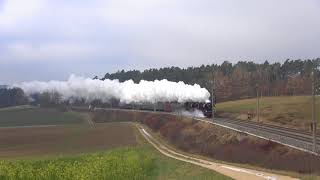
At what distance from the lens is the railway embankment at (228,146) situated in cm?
5828

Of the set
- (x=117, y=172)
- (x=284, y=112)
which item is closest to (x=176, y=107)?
(x=284, y=112)

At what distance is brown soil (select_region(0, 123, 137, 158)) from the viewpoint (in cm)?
9354

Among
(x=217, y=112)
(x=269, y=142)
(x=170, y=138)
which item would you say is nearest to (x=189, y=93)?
(x=217, y=112)

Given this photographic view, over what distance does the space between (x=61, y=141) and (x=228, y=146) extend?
4146 centimetres

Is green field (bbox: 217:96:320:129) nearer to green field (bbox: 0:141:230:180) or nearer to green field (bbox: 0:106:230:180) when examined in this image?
green field (bbox: 0:106:230:180)

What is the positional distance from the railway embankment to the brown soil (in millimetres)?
8785

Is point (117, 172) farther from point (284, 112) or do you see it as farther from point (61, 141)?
point (284, 112)

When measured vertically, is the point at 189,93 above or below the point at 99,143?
above

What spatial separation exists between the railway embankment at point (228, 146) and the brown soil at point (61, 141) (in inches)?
346

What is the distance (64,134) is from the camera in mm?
130125

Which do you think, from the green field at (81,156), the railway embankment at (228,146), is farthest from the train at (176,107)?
the green field at (81,156)

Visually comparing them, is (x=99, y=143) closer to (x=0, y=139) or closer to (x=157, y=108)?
(x=0, y=139)

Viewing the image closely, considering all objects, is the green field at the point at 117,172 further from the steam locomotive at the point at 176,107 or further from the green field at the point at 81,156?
the steam locomotive at the point at 176,107

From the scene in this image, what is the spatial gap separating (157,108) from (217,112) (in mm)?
24143
